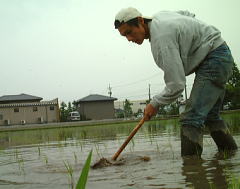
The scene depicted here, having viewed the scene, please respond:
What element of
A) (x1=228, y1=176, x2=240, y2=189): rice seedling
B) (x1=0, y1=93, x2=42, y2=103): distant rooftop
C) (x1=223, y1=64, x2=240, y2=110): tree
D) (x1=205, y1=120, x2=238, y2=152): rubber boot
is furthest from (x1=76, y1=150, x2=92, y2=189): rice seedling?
(x1=0, y1=93, x2=42, y2=103): distant rooftop

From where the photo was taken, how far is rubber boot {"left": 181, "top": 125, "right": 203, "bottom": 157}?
3.89 metres

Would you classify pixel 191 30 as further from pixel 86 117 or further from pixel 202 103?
pixel 86 117

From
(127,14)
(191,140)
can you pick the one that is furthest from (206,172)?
(127,14)

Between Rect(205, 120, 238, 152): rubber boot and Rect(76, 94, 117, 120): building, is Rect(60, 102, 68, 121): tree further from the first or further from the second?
Rect(205, 120, 238, 152): rubber boot

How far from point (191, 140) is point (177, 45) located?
3.42 feet

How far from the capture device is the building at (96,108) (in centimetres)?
5641

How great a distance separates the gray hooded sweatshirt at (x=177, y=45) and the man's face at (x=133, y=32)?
0.35 feet

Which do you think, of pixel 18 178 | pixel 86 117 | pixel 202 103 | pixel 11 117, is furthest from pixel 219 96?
pixel 86 117

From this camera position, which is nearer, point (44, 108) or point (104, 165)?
point (104, 165)

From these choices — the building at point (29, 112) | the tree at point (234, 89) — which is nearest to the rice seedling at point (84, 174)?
the tree at point (234, 89)

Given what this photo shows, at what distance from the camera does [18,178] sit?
3.63 meters

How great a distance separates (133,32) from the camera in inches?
144

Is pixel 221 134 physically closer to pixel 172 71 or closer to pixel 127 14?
pixel 172 71

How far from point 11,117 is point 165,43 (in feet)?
161
